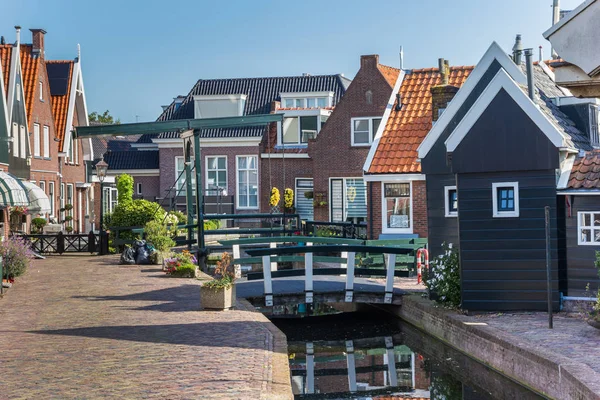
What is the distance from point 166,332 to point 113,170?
37.0 metres

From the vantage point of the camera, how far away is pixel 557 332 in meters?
13.6

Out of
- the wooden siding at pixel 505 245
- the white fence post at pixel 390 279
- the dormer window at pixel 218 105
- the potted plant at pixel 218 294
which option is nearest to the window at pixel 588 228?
the wooden siding at pixel 505 245

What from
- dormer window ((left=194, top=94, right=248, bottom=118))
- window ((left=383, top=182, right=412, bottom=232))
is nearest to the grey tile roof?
window ((left=383, top=182, right=412, bottom=232))

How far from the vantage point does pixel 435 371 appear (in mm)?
14656

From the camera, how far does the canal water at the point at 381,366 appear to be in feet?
43.6

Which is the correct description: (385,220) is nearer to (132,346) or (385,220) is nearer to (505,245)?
(505,245)

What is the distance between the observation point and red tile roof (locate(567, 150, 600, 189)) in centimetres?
1520

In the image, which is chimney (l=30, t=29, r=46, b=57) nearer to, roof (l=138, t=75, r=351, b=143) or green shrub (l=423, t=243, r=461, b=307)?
roof (l=138, t=75, r=351, b=143)

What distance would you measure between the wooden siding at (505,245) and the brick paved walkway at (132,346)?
4175mm

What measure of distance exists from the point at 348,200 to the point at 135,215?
11.2 m

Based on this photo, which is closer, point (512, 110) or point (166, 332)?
point (166, 332)

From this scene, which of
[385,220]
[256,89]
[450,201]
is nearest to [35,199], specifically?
[385,220]

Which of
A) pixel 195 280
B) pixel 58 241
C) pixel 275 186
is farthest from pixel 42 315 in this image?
pixel 275 186

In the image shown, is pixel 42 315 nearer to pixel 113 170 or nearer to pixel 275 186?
pixel 275 186
